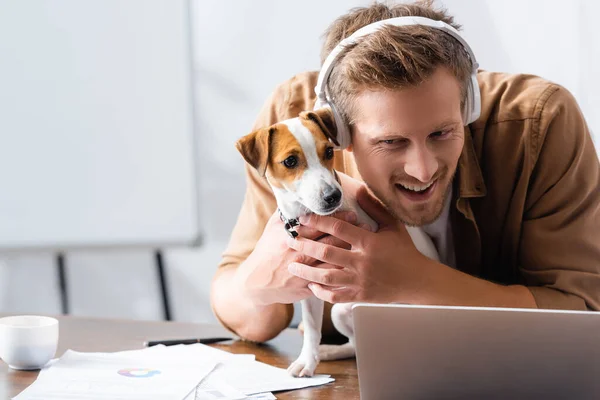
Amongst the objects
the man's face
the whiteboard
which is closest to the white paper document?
the man's face

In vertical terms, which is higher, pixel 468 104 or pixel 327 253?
pixel 468 104

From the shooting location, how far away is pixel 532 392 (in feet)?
3.05

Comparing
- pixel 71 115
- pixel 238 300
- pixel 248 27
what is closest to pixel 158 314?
pixel 71 115

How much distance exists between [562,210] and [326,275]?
1.80ft

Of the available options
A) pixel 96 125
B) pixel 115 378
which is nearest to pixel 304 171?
pixel 115 378

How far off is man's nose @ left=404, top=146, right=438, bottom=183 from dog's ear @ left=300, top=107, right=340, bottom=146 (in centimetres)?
15

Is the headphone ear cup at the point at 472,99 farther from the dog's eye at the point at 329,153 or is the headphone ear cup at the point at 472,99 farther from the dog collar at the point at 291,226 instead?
the dog collar at the point at 291,226

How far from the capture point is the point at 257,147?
1.33m

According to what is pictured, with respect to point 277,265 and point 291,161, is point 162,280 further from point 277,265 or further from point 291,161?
point 291,161

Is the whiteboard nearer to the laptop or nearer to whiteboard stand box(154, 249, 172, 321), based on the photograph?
whiteboard stand box(154, 249, 172, 321)

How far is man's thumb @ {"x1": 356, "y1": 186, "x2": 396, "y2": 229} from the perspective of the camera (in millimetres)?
1416

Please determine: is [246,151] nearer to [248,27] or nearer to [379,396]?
[379,396]

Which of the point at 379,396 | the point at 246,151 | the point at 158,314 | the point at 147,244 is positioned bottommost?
the point at 158,314

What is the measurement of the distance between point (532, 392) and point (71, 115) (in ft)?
7.78
